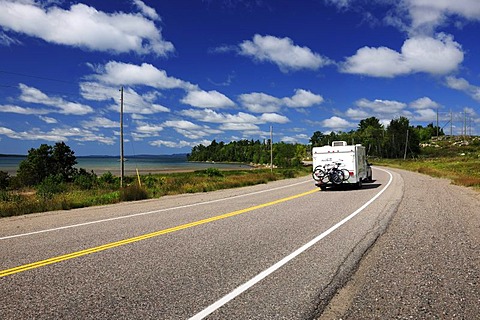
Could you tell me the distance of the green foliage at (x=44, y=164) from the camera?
5428 cm

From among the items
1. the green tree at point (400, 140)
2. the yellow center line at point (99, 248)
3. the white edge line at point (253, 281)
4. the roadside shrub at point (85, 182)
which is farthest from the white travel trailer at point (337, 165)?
the green tree at point (400, 140)

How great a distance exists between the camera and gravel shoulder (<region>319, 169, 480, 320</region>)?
14.0 feet

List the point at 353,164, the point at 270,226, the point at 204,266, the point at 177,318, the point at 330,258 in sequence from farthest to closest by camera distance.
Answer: the point at 353,164 → the point at 270,226 → the point at 330,258 → the point at 204,266 → the point at 177,318

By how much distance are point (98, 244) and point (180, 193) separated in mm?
14544

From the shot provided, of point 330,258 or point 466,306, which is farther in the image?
point 330,258

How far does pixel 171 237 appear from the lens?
8.30 meters

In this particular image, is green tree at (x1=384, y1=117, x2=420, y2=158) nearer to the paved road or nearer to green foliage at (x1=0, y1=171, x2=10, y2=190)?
green foliage at (x1=0, y1=171, x2=10, y2=190)

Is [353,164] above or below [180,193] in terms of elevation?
above

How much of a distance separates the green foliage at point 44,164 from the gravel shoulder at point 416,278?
52.6m

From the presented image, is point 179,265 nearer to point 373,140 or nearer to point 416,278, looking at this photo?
point 416,278

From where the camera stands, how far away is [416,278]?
5.42m

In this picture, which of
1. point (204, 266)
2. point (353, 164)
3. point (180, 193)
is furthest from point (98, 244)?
point (353, 164)

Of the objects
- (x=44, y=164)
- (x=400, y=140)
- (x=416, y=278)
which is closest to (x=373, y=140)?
(x=400, y=140)

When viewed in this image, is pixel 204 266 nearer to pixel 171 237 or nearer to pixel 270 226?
pixel 171 237
